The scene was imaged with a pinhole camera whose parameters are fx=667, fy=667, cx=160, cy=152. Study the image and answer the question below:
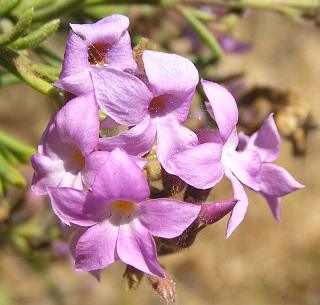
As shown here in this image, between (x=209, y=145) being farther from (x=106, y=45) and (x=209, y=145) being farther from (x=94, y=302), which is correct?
(x=94, y=302)

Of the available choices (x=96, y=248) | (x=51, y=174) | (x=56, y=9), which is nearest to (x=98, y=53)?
(x=51, y=174)

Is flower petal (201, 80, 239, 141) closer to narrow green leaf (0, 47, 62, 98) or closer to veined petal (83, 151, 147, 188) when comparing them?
veined petal (83, 151, 147, 188)

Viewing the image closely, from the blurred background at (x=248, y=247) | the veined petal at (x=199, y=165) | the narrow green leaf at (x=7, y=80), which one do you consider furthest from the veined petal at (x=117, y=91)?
the blurred background at (x=248, y=247)

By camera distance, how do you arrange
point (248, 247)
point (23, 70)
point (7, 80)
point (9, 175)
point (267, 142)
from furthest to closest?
point (248, 247) < point (7, 80) < point (9, 175) < point (267, 142) < point (23, 70)

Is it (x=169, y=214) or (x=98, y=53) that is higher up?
(x=98, y=53)

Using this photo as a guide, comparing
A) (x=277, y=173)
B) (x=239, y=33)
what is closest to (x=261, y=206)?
(x=239, y=33)

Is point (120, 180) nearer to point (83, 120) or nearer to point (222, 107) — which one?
point (83, 120)
